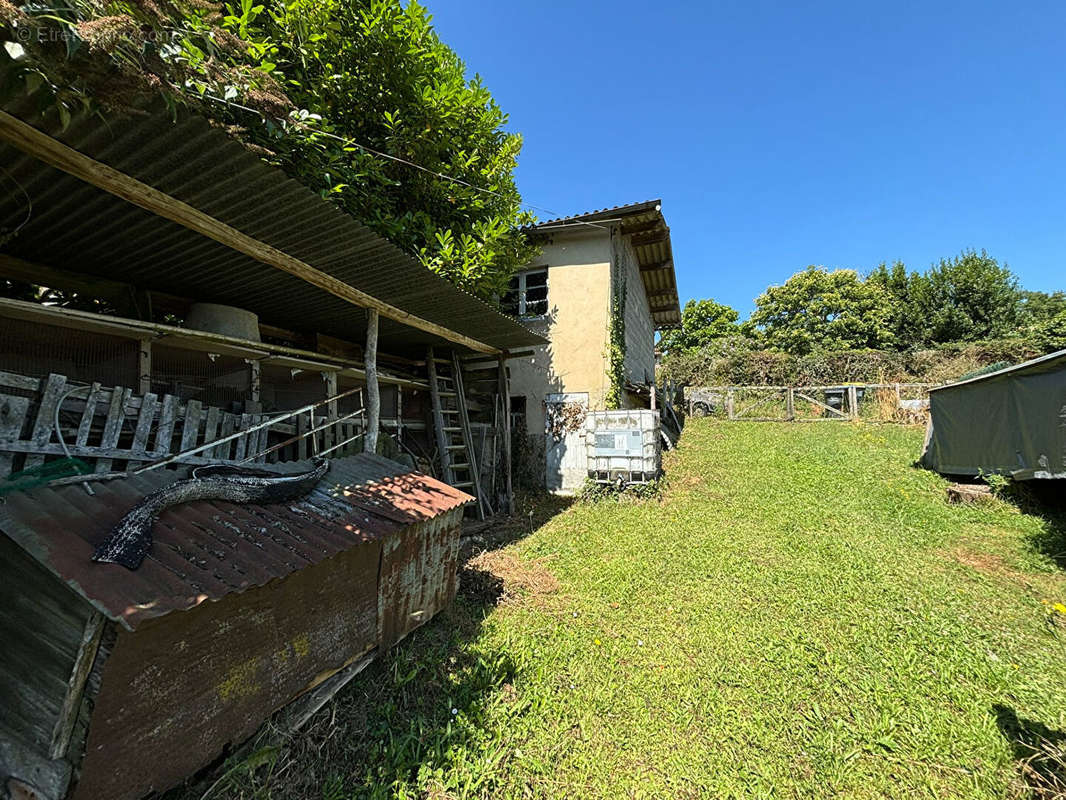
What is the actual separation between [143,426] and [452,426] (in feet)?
17.3

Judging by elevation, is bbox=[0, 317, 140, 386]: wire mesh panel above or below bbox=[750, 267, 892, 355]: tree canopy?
below

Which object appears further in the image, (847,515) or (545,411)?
(545,411)

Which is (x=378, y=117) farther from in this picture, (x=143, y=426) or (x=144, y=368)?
(x=143, y=426)

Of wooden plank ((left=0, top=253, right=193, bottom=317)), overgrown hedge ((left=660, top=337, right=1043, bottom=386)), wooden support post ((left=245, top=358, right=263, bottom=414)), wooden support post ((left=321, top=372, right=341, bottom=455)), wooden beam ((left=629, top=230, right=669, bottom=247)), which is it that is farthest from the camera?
overgrown hedge ((left=660, top=337, right=1043, bottom=386))

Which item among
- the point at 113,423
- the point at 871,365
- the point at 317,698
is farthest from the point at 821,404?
the point at 113,423

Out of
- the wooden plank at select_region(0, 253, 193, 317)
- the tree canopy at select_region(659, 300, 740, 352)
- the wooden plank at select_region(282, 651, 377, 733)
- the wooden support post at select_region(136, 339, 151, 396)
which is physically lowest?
the wooden plank at select_region(282, 651, 377, 733)

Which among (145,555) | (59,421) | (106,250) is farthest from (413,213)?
(145,555)

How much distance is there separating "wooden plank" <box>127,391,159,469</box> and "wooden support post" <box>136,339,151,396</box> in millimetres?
822

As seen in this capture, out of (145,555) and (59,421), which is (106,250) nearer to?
(59,421)

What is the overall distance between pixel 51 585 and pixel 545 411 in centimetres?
858

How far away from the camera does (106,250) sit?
11.7 feet

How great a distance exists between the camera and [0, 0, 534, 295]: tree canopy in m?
4.00

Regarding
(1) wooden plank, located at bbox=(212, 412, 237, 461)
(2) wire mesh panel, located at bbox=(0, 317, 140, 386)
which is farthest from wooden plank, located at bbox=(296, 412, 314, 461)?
(2) wire mesh panel, located at bbox=(0, 317, 140, 386)

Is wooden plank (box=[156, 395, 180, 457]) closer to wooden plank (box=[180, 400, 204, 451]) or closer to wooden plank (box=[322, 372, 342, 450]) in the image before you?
wooden plank (box=[180, 400, 204, 451])
